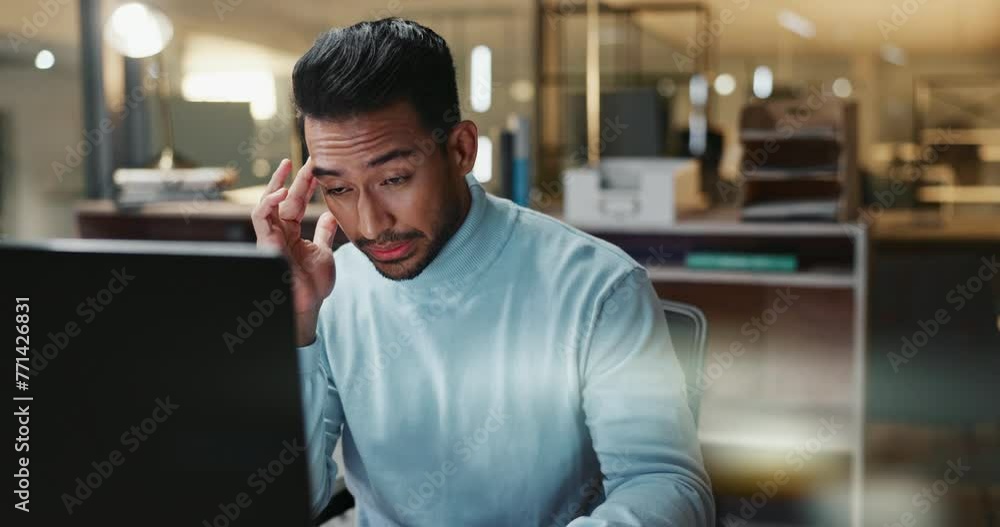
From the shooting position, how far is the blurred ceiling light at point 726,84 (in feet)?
37.1

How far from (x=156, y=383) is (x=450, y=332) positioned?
2.29 feet

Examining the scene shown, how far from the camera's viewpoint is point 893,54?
1074cm

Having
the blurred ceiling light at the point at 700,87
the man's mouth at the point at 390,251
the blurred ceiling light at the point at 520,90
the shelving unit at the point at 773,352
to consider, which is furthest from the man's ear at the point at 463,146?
the blurred ceiling light at the point at 700,87

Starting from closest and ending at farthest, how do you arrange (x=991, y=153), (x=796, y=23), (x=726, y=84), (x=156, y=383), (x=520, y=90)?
(x=156, y=383), (x=520, y=90), (x=796, y=23), (x=991, y=153), (x=726, y=84)

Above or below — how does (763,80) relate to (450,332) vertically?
above

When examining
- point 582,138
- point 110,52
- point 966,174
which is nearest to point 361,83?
point 110,52

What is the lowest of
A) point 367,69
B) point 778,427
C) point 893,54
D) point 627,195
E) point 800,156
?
point 778,427

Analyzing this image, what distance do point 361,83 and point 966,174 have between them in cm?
925

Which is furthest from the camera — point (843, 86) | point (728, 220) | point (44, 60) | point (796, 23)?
point (843, 86)

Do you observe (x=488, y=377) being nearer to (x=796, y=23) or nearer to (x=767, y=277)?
(x=767, y=277)

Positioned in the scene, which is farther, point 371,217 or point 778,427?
point 778,427

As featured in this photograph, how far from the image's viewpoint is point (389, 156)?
1.18 metres

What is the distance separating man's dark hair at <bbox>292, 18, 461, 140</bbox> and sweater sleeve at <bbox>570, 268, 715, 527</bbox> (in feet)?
1.12

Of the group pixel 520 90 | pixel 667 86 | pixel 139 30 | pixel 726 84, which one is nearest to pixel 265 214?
pixel 139 30
